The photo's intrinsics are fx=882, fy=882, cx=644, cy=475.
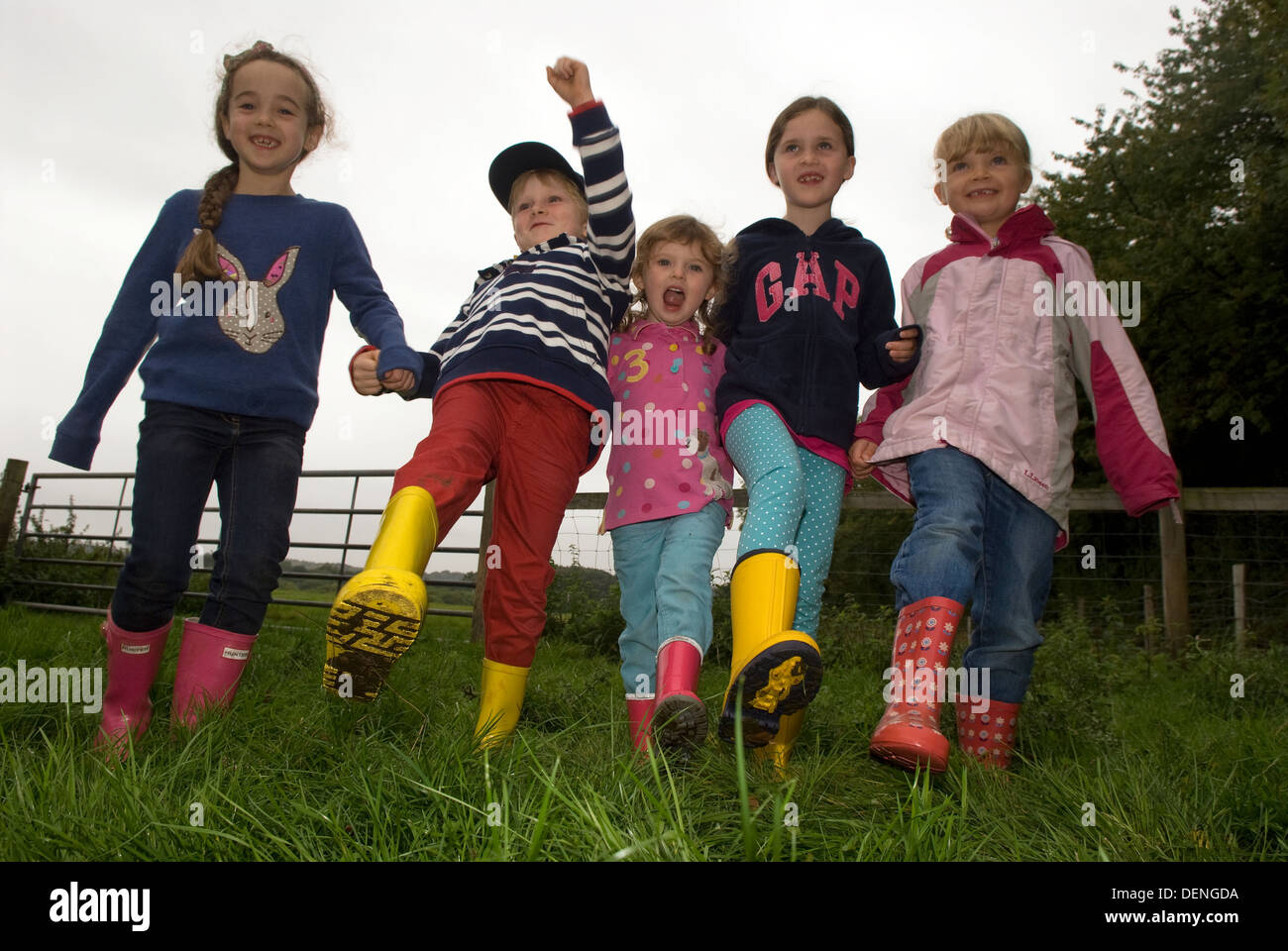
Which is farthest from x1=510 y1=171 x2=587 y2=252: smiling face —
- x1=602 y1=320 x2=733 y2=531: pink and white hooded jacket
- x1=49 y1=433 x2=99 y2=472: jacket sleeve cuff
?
x1=49 y1=433 x2=99 y2=472: jacket sleeve cuff

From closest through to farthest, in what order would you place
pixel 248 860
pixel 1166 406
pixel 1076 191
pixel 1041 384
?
pixel 248 860 → pixel 1041 384 → pixel 1166 406 → pixel 1076 191

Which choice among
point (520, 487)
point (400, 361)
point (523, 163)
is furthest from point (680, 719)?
point (523, 163)

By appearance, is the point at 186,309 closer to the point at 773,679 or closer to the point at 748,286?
the point at 748,286

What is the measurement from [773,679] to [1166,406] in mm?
14482

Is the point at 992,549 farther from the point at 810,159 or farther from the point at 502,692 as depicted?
the point at 502,692

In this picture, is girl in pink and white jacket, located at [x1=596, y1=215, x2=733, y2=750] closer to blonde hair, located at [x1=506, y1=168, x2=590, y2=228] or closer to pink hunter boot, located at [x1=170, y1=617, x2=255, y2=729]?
blonde hair, located at [x1=506, y1=168, x2=590, y2=228]

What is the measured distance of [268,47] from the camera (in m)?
2.81

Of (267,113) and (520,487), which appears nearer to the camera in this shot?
(520,487)

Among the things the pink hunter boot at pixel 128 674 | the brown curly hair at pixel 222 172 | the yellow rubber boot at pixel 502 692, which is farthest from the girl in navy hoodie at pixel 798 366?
the pink hunter boot at pixel 128 674

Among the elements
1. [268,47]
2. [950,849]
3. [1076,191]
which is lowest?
[950,849]

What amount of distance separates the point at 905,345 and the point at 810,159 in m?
0.75

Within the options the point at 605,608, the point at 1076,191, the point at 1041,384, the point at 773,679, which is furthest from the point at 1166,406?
the point at 773,679

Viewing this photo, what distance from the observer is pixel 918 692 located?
77.6 inches

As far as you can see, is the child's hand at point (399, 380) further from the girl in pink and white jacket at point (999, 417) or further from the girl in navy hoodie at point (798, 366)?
the girl in pink and white jacket at point (999, 417)
